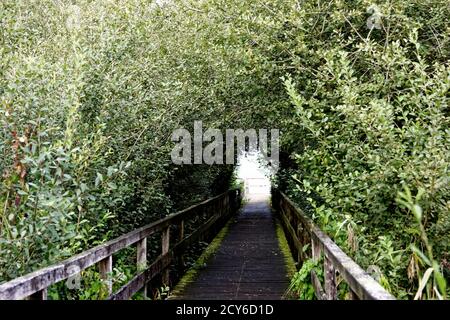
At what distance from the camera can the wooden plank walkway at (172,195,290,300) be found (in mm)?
6922

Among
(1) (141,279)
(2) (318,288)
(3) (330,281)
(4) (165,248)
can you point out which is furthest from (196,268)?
(3) (330,281)

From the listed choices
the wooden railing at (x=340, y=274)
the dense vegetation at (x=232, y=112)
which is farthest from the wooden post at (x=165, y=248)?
the wooden railing at (x=340, y=274)

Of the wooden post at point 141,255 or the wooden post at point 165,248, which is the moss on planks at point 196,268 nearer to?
the wooden post at point 165,248

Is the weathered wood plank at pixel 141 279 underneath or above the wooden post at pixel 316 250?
underneath

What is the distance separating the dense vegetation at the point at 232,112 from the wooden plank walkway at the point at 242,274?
1.22 metres

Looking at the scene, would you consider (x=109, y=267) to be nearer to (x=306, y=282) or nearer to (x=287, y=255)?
(x=306, y=282)

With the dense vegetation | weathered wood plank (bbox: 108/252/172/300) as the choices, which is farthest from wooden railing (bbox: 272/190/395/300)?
Result: weathered wood plank (bbox: 108/252/172/300)

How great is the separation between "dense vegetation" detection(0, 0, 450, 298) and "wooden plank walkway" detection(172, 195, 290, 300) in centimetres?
122

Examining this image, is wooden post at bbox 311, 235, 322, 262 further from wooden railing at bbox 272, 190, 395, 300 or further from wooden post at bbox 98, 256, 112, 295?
wooden post at bbox 98, 256, 112, 295

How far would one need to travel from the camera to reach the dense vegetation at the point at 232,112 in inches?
163
